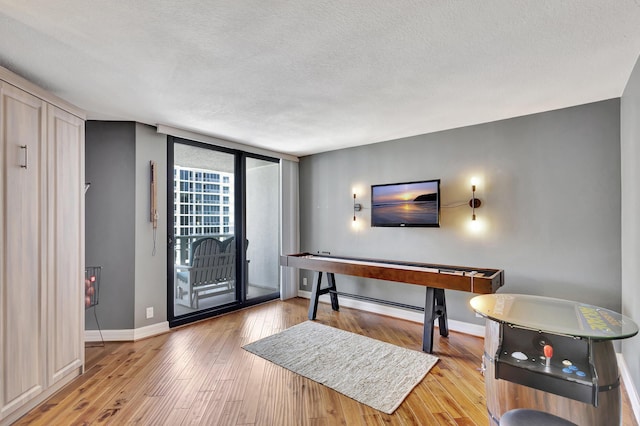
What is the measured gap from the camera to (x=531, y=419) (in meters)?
1.17

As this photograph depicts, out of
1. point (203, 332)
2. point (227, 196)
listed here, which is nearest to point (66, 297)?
point (203, 332)

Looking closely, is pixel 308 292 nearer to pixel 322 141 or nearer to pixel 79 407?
pixel 322 141

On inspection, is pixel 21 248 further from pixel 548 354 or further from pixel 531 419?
pixel 548 354

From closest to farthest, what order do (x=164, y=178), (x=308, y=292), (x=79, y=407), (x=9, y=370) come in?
(x=9, y=370) < (x=79, y=407) < (x=164, y=178) < (x=308, y=292)

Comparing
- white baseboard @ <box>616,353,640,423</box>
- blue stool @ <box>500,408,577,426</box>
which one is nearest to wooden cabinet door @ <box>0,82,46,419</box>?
blue stool @ <box>500,408,577,426</box>

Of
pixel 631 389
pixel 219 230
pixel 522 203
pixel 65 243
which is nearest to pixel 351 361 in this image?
pixel 631 389

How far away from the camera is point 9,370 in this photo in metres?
1.95

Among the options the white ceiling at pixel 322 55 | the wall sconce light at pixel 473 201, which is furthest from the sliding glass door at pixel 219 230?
the wall sconce light at pixel 473 201

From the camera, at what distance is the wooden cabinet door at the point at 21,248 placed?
1938 mm

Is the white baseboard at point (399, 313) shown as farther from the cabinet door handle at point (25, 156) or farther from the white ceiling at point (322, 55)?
the cabinet door handle at point (25, 156)

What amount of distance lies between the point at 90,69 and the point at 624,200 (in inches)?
176

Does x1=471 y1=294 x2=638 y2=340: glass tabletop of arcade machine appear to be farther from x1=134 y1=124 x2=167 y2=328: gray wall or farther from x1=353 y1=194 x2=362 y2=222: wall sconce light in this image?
x1=134 y1=124 x2=167 y2=328: gray wall

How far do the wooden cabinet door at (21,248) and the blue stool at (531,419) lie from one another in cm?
289

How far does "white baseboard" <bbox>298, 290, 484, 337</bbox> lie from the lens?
348 centimetres
